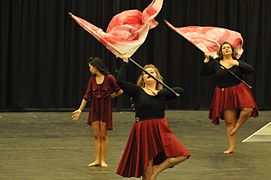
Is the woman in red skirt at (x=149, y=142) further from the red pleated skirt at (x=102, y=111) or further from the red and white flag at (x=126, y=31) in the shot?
the red pleated skirt at (x=102, y=111)

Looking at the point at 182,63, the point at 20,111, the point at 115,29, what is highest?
the point at 115,29

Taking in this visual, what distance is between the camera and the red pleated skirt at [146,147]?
584 cm

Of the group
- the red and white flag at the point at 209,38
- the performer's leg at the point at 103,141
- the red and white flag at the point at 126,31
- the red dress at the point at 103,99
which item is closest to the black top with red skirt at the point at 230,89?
the red and white flag at the point at 209,38

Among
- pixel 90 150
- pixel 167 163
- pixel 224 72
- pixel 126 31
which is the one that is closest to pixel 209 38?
pixel 224 72

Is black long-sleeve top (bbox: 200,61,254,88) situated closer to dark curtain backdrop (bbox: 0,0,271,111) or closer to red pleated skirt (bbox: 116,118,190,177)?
red pleated skirt (bbox: 116,118,190,177)

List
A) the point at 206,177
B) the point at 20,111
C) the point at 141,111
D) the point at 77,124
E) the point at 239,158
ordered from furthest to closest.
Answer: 1. the point at 20,111
2. the point at 77,124
3. the point at 239,158
4. the point at 206,177
5. the point at 141,111

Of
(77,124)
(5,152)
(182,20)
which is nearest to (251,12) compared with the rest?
(182,20)

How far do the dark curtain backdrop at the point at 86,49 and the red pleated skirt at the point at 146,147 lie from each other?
8685mm

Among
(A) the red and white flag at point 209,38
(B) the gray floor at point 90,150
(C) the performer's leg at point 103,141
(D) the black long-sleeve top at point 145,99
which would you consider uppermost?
(A) the red and white flag at point 209,38

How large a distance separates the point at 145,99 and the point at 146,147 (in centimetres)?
45

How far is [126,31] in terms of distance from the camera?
21.4 feet

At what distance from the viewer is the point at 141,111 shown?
5941mm

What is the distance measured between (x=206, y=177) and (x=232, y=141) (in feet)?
6.28

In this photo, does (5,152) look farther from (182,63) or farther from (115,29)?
(182,63)
